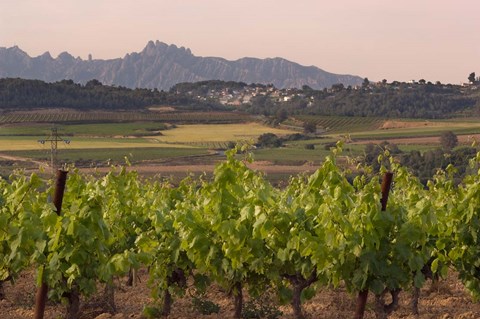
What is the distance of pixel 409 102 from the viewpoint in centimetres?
10519

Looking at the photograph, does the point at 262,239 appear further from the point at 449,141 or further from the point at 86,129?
the point at 86,129

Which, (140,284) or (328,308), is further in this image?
(140,284)

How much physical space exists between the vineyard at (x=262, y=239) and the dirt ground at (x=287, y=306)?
707 millimetres

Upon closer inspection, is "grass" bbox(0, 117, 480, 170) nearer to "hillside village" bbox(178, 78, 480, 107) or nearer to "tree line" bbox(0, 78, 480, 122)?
"tree line" bbox(0, 78, 480, 122)

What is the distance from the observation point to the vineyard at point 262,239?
7.06 metres

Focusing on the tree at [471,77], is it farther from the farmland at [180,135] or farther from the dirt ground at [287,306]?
the dirt ground at [287,306]

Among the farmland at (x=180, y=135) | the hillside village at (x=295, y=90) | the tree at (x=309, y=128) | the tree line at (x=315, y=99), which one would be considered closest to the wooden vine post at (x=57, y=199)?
the farmland at (x=180, y=135)

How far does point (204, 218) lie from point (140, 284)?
4535 mm

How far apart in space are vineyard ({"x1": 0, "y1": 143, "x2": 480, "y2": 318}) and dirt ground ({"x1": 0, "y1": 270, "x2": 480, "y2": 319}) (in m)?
0.71

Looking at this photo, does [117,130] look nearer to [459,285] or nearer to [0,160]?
[0,160]

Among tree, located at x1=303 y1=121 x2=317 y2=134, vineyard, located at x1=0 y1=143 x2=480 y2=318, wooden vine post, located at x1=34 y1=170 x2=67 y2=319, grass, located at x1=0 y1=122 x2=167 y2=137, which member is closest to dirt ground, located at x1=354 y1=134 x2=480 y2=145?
tree, located at x1=303 y1=121 x2=317 y2=134

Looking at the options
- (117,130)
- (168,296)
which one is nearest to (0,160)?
Result: (117,130)

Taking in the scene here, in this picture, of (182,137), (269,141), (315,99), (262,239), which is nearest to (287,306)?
(262,239)

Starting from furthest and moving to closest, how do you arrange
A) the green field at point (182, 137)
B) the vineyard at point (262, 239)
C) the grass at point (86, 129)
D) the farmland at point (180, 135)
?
the grass at point (86, 129) → the green field at point (182, 137) → the farmland at point (180, 135) → the vineyard at point (262, 239)
